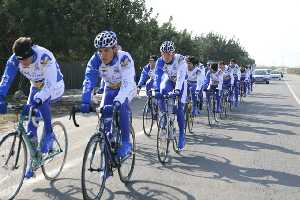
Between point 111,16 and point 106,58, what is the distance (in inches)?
852

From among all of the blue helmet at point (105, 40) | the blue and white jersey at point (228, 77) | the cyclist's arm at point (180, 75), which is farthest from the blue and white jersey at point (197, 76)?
the blue helmet at point (105, 40)

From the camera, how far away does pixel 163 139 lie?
29.6 ft

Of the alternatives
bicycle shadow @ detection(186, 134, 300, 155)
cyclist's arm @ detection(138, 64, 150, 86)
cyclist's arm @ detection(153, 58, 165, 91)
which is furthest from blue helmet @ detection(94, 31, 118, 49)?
cyclist's arm @ detection(138, 64, 150, 86)

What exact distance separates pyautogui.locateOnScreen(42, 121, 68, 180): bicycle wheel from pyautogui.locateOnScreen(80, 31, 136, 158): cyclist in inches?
35.7

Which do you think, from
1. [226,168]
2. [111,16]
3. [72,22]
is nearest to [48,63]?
[226,168]

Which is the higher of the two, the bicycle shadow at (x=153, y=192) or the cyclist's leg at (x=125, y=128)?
the cyclist's leg at (x=125, y=128)

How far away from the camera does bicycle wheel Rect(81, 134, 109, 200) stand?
5.95 metres

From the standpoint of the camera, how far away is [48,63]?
269 inches

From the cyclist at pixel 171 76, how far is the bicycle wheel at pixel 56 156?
79.3 inches

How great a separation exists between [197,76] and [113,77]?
7.90 m

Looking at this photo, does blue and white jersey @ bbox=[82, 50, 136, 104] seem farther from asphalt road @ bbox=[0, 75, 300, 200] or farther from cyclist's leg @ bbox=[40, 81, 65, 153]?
asphalt road @ bbox=[0, 75, 300, 200]

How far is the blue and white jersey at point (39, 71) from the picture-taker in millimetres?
6605

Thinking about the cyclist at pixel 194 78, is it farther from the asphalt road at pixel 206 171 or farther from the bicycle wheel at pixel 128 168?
the bicycle wheel at pixel 128 168

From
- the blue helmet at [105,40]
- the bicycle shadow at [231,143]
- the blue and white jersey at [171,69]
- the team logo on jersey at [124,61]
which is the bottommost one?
the bicycle shadow at [231,143]
